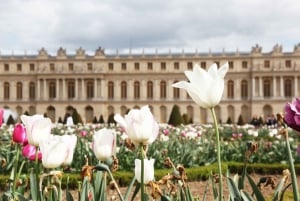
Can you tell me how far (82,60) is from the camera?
46.7m

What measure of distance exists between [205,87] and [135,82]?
4460cm

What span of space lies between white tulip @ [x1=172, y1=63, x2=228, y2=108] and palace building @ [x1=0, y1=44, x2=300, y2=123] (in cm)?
4301

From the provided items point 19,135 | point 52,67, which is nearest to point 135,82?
point 52,67

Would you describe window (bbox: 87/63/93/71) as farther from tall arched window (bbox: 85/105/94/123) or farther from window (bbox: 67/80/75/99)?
tall arched window (bbox: 85/105/94/123)

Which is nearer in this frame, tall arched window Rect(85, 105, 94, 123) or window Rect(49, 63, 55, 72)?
tall arched window Rect(85, 105, 94, 123)

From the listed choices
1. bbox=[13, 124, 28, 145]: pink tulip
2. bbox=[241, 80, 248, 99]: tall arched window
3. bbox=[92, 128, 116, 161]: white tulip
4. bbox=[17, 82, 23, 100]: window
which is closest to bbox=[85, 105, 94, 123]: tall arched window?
bbox=[17, 82, 23, 100]: window

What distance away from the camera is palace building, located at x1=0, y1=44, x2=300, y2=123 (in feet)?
149

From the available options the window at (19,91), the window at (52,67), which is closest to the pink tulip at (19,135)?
the window at (52,67)

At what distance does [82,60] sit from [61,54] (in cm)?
195

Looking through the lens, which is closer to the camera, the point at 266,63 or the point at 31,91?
the point at 266,63

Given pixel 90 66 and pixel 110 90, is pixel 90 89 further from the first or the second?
pixel 90 66

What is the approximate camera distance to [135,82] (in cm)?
4653

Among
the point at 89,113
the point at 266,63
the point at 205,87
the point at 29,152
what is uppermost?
the point at 266,63

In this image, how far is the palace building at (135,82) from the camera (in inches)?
1783
